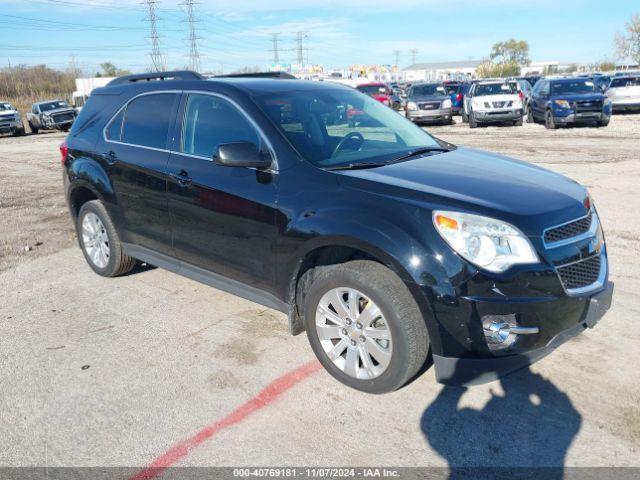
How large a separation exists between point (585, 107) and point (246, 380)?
18233mm

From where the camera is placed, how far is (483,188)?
10.9ft

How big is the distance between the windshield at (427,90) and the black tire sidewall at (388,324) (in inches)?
833

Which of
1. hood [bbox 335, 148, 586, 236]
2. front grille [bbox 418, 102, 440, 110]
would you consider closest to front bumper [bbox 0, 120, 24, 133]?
front grille [bbox 418, 102, 440, 110]

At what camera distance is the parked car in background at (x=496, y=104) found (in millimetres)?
20531

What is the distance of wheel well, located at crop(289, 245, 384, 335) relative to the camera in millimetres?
3385

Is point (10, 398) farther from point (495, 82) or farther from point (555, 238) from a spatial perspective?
point (495, 82)

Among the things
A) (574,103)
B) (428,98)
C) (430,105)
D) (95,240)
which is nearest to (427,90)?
(428,98)

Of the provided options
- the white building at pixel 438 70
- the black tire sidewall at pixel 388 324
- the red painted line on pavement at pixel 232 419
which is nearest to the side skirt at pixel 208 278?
the black tire sidewall at pixel 388 324

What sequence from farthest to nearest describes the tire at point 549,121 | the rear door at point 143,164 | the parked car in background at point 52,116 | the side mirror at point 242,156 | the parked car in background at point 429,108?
the parked car in background at point 52,116 → the parked car in background at point 429,108 → the tire at point 549,121 → the rear door at point 143,164 → the side mirror at point 242,156

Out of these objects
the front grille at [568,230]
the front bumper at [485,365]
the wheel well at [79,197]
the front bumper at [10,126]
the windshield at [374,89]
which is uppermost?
the windshield at [374,89]

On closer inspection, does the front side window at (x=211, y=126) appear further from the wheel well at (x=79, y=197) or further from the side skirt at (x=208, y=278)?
the wheel well at (x=79, y=197)

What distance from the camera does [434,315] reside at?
2.93 m

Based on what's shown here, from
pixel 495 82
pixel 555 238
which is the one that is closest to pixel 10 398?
pixel 555 238

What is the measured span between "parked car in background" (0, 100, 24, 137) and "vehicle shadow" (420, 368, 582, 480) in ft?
99.3
